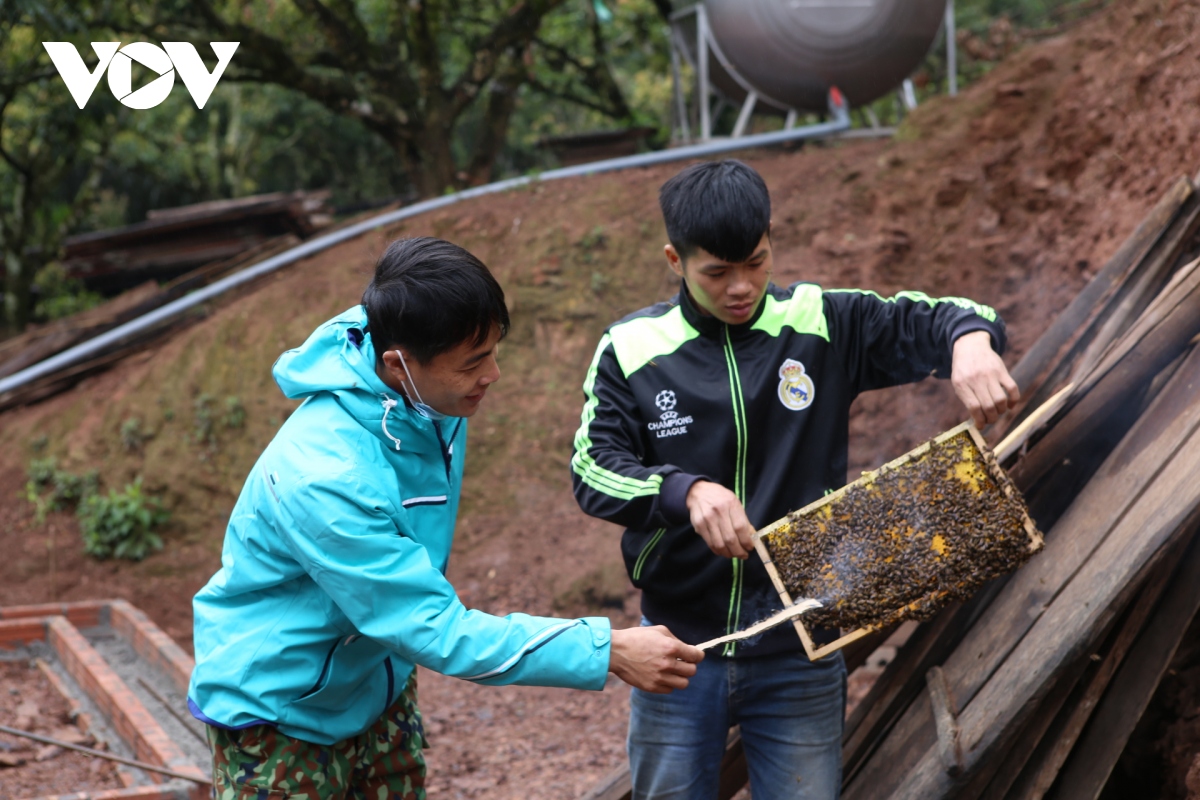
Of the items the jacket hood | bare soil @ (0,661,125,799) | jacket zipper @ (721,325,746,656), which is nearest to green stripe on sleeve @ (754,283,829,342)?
jacket zipper @ (721,325,746,656)

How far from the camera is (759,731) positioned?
109 inches

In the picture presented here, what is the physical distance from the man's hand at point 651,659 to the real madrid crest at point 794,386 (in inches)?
29.8

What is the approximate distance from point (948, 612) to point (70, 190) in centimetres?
2051

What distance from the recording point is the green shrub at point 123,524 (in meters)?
8.24

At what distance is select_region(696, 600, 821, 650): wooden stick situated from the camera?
8.27ft

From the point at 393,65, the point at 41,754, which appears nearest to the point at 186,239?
the point at 393,65

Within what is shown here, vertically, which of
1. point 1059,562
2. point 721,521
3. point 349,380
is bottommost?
point 349,380

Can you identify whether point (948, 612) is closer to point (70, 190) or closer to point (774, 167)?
point (774, 167)

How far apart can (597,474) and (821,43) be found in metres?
7.23

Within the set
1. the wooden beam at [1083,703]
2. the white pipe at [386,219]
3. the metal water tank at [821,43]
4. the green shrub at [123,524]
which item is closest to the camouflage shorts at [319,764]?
the wooden beam at [1083,703]

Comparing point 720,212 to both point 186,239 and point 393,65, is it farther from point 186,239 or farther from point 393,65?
point 186,239

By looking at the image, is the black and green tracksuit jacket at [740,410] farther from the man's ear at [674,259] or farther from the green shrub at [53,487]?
the green shrub at [53,487]

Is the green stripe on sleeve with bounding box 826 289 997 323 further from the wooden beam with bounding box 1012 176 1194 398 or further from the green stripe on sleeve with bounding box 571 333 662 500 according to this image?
the wooden beam with bounding box 1012 176 1194 398

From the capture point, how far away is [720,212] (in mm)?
2670
